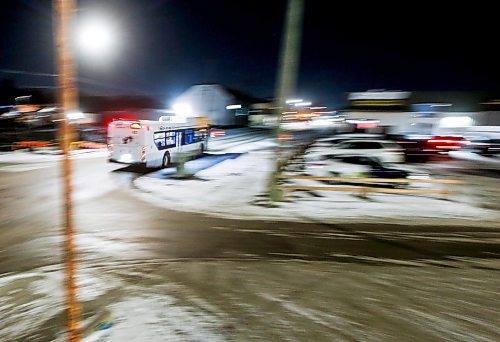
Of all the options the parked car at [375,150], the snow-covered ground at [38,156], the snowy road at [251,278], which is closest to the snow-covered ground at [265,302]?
the snowy road at [251,278]

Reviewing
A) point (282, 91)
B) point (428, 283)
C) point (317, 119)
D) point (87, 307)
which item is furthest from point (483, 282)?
point (317, 119)

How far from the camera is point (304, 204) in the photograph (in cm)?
1127

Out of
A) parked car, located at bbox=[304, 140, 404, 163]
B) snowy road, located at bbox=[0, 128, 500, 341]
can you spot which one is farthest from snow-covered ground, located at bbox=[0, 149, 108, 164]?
parked car, located at bbox=[304, 140, 404, 163]

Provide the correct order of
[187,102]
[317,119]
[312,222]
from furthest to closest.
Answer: [187,102] → [317,119] → [312,222]

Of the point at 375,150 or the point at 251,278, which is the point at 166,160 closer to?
the point at 375,150

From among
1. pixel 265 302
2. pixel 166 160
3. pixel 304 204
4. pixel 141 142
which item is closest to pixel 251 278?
pixel 265 302

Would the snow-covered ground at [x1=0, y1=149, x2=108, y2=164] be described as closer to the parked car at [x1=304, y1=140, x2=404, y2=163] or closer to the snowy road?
the snowy road

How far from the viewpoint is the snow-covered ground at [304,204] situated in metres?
10.1

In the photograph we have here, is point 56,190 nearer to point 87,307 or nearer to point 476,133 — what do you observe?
point 87,307

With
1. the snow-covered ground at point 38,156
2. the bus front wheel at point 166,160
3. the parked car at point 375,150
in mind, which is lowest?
the snow-covered ground at point 38,156

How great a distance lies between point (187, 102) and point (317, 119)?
2217cm

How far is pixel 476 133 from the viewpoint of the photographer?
2733 cm

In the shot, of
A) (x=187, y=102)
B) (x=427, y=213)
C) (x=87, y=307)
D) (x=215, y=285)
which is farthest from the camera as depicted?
(x=187, y=102)

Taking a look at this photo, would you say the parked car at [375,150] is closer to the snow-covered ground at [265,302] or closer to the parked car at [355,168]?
the parked car at [355,168]
